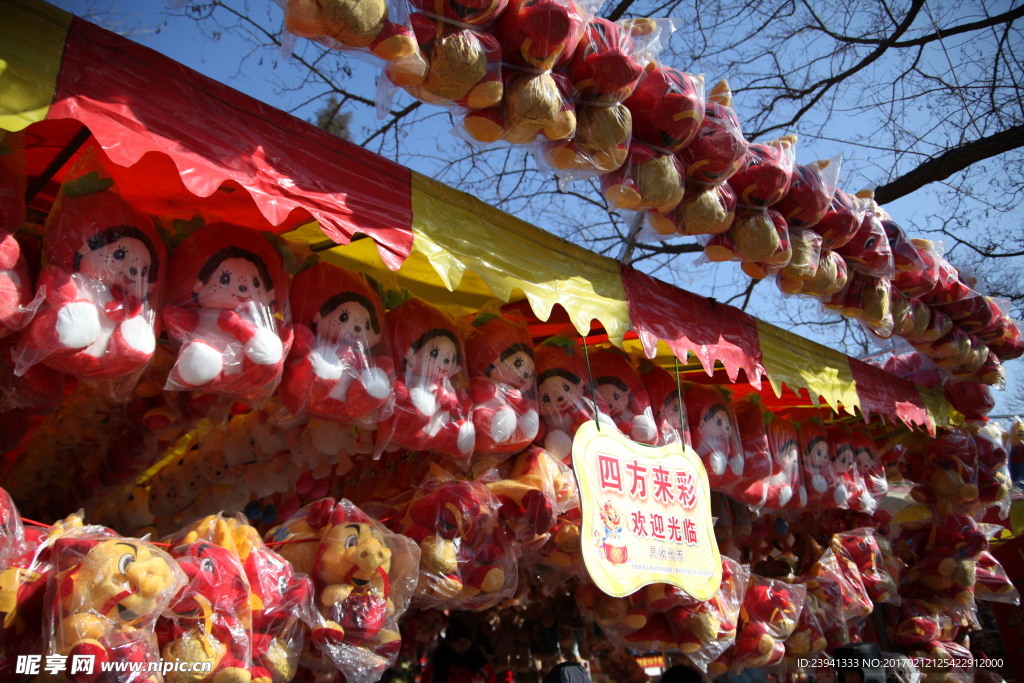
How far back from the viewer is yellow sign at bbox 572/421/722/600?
7.75ft

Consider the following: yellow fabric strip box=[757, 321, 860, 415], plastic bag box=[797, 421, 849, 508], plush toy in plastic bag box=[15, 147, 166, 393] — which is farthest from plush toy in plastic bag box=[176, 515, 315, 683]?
plastic bag box=[797, 421, 849, 508]

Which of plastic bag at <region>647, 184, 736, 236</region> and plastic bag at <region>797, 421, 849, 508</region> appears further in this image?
plastic bag at <region>797, 421, 849, 508</region>

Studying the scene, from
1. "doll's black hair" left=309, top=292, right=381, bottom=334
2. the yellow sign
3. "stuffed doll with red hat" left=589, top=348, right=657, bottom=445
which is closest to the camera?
"doll's black hair" left=309, top=292, right=381, bottom=334

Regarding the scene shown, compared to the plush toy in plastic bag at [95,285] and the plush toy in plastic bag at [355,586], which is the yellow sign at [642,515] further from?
the plush toy in plastic bag at [95,285]

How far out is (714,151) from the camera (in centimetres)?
263

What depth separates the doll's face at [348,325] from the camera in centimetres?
209

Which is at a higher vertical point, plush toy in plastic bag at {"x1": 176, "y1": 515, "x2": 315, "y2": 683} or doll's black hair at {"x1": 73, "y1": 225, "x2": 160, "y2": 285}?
doll's black hair at {"x1": 73, "y1": 225, "x2": 160, "y2": 285}

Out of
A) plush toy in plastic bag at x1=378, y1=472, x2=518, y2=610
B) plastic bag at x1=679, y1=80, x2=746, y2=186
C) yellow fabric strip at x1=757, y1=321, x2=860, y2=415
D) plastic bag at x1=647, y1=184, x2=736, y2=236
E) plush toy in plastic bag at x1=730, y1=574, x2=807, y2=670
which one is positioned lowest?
plush toy in plastic bag at x1=730, y1=574, x2=807, y2=670

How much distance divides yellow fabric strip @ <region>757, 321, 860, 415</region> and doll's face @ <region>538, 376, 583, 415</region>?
1.06m

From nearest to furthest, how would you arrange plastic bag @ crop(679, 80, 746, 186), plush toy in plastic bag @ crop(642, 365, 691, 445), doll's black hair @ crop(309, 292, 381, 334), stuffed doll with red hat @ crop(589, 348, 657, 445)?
doll's black hair @ crop(309, 292, 381, 334), plastic bag @ crop(679, 80, 746, 186), stuffed doll with red hat @ crop(589, 348, 657, 445), plush toy in plastic bag @ crop(642, 365, 691, 445)

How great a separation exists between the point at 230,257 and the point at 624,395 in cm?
159

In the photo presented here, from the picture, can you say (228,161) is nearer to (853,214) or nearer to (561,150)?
(561,150)

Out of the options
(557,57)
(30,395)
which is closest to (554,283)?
(557,57)

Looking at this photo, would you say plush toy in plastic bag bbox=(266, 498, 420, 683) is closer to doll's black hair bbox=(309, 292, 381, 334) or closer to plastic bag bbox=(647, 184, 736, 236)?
doll's black hair bbox=(309, 292, 381, 334)
